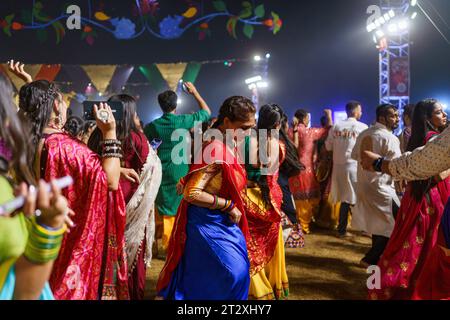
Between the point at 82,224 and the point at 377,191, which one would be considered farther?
the point at 377,191

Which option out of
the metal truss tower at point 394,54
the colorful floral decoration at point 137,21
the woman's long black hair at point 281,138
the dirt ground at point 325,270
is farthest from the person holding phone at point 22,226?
the metal truss tower at point 394,54

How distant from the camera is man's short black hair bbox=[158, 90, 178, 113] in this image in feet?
15.6

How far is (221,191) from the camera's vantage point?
267 cm

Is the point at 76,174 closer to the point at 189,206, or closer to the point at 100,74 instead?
the point at 189,206

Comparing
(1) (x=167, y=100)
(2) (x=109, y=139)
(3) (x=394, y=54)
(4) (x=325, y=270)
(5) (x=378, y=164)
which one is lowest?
(4) (x=325, y=270)

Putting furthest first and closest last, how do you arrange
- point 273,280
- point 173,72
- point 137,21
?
point 137,21, point 173,72, point 273,280

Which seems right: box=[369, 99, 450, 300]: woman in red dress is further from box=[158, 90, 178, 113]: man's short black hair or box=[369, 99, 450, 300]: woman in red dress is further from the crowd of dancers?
box=[158, 90, 178, 113]: man's short black hair

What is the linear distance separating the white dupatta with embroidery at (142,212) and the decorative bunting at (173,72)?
8.32m

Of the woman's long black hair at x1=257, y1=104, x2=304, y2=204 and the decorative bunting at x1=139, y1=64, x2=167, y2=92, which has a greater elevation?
the decorative bunting at x1=139, y1=64, x2=167, y2=92

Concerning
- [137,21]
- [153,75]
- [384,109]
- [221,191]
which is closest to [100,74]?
[153,75]

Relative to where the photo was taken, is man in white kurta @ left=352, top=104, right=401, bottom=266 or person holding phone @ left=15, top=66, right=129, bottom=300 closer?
person holding phone @ left=15, top=66, right=129, bottom=300

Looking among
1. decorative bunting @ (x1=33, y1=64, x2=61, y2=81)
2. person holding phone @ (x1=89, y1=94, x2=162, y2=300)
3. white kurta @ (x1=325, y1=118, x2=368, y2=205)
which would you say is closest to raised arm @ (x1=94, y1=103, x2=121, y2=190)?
person holding phone @ (x1=89, y1=94, x2=162, y2=300)

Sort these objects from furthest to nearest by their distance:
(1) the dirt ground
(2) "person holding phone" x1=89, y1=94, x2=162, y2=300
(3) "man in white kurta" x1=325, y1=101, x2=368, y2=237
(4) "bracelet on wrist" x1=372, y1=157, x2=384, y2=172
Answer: (3) "man in white kurta" x1=325, y1=101, x2=368, y2=237 → (1) the dirt ground → (2) "person holding phone" x1=89, y1=94, x2=162, y2=300 → (4) "bracelet on wrist" x1=372, y1=157, x2=384, y2=172

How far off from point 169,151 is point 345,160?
255 centimetres
